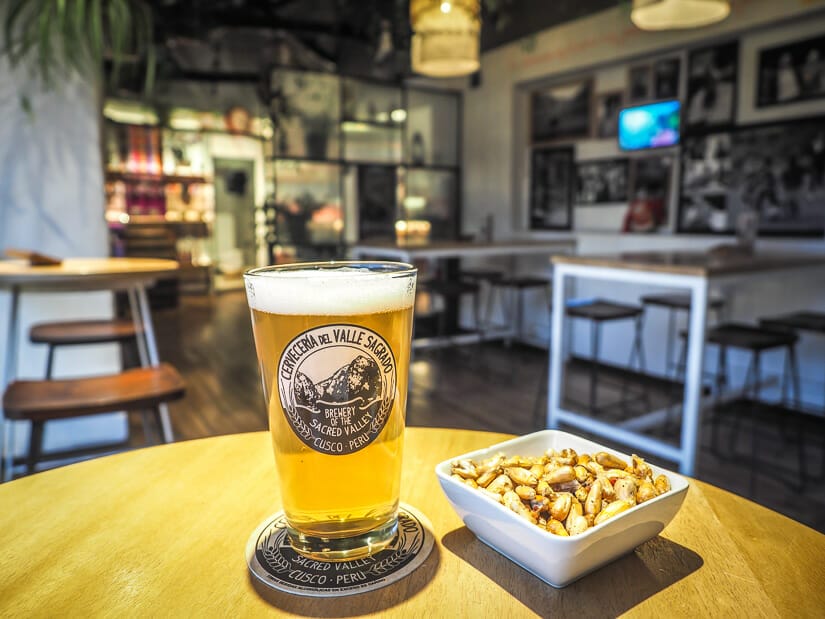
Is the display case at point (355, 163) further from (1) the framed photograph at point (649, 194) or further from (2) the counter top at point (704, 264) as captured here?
(2) the counter top at point (704, 264)

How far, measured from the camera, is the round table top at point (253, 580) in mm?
436

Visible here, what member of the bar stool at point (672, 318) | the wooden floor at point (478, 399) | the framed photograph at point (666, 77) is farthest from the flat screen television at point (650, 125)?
the wooden floor at point (478, 399)

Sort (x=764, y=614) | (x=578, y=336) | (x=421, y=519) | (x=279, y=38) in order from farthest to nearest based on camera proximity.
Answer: (x=279, y=38), (x=578, y=336), (x=421, y=519), (x=764, y=614)

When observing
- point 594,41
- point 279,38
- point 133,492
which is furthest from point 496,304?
point 133,492

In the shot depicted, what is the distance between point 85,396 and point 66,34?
4.95 feet

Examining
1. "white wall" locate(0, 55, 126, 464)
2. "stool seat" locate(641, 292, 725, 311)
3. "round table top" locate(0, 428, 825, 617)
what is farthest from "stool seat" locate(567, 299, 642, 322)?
"round table top" locate(0, 428, 825, 617)

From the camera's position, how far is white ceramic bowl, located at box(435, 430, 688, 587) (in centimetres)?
43

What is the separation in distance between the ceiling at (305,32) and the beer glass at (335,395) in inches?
127

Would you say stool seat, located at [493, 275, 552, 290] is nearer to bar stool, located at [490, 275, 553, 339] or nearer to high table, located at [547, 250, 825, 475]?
bar stool, located at [490, 275, 553, 339]

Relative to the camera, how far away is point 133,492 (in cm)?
63

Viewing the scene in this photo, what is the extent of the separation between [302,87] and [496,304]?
2.89 meters

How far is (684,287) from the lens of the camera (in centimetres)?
238

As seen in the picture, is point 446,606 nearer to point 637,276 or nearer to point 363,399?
point 363,399

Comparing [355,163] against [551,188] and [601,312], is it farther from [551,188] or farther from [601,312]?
[601,312]
